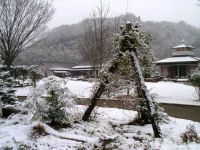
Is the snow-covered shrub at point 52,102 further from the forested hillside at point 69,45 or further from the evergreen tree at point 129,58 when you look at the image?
the forested hillside at point 69,45

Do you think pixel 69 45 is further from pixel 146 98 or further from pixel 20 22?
pixel 146 98

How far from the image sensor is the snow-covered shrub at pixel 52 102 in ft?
14.2

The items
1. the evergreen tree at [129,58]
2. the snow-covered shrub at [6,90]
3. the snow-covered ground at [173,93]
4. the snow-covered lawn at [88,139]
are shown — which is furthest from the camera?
the snow-covered ground at [173,93]

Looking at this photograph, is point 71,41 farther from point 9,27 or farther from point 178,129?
point 178,129

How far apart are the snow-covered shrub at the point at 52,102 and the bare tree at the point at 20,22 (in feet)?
17.5

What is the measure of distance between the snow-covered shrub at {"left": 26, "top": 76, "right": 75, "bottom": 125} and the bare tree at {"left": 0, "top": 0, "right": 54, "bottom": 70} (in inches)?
210

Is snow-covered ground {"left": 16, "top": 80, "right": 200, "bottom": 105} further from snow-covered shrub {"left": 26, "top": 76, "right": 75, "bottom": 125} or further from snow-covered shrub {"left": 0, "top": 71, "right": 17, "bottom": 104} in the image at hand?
snow-covered shrub {"left": 26, "top": 76, "right": 75, "bottom": 125}

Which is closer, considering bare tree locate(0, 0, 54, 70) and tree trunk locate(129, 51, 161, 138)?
tree trunk locate(129, 51, 161, 138)

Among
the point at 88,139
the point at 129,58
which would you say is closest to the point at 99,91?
the point at 129,58

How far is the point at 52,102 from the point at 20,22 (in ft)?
19.1

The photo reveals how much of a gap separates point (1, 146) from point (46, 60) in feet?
135

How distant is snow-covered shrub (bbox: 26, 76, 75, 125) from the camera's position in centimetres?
432

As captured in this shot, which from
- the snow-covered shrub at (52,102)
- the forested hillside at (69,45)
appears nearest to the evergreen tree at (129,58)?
the snow-covered shrub at (52,102)

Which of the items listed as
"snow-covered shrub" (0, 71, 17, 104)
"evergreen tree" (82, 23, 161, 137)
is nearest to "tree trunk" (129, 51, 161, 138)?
"evergreen tree" (82, 23, 161, 137)
